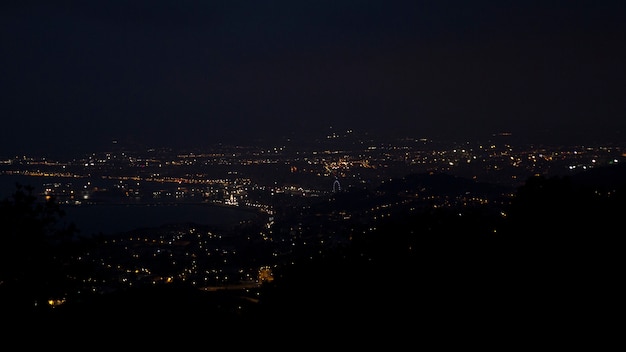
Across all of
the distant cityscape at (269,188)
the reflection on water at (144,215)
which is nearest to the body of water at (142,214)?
the reflection on water at (144,215)

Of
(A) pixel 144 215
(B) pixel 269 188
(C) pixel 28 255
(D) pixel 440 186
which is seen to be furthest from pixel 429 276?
(B) pixel 269 188

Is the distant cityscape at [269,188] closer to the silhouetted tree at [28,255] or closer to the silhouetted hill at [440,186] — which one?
the silhouetted hill at [440,186]

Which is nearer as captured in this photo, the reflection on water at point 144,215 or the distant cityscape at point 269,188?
the distant cityscape at point 269,188

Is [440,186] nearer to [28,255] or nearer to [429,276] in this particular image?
[429,276]

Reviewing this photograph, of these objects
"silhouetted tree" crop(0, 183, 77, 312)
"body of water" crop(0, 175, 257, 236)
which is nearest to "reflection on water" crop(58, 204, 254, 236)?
"body of water" crop(0, 175, 257, 236)

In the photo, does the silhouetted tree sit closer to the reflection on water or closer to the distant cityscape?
the distant cityscape

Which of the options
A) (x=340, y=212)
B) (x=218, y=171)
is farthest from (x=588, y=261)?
(x=218, y=171)
